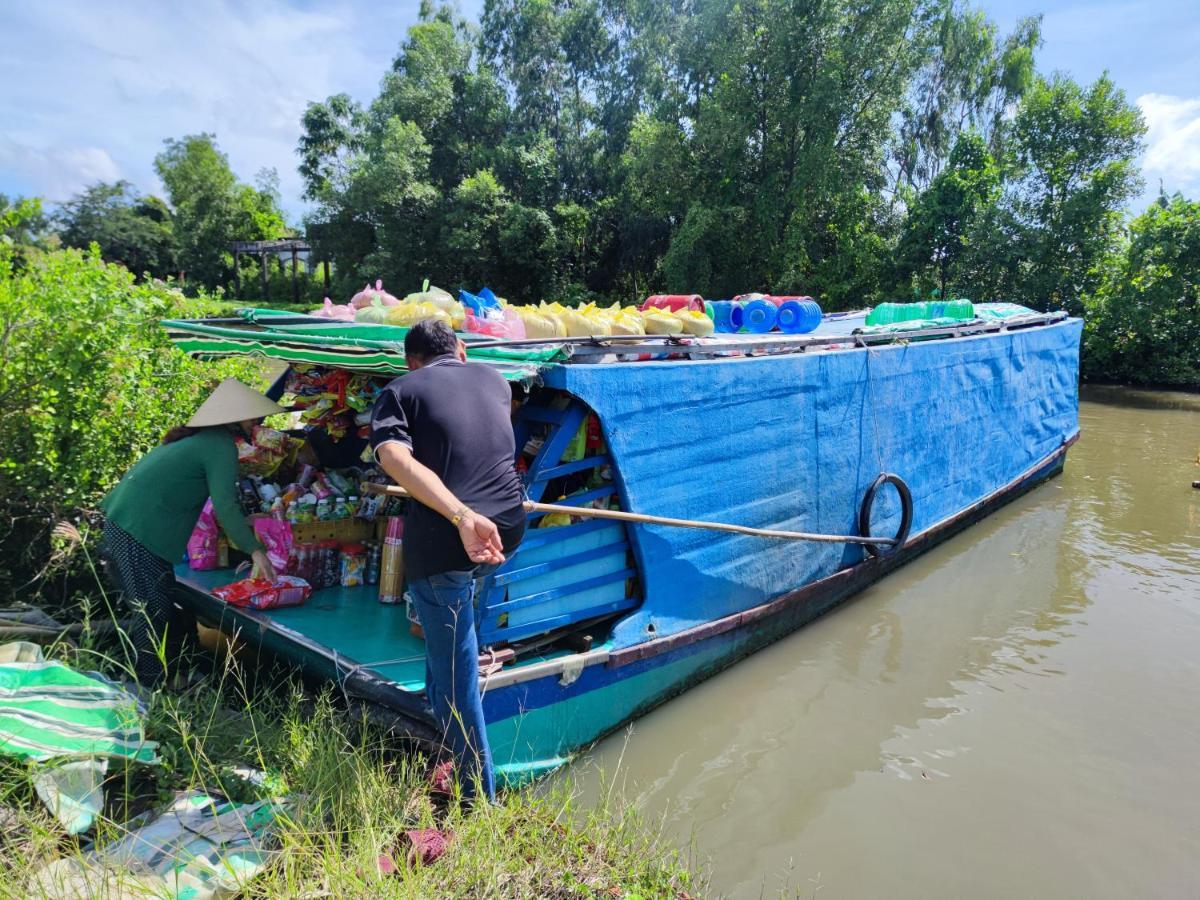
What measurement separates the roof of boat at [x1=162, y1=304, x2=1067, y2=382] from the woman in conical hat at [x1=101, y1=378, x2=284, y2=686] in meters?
0.46

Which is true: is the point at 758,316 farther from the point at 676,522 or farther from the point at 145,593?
the point at 145,593

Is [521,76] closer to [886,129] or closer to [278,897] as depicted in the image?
[886,129]

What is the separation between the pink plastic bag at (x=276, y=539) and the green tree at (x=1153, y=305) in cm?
1886

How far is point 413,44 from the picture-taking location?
28.5 m

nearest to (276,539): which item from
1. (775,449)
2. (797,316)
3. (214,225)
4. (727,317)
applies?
(775,449)

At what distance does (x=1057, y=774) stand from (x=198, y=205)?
45.9m

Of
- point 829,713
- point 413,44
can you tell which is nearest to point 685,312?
point 829,713

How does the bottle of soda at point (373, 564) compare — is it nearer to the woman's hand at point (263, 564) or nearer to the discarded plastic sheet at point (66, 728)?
→ the woman's hand at point (263, 564)

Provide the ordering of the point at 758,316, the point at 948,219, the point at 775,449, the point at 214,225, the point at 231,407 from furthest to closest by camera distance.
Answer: the point at 214,225 < the point at 948,219 < the point at 758,316 < the point at 775,449 < the point at 231,407

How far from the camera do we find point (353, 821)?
2.78m

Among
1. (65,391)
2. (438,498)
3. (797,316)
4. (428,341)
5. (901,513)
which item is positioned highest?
(797,316)

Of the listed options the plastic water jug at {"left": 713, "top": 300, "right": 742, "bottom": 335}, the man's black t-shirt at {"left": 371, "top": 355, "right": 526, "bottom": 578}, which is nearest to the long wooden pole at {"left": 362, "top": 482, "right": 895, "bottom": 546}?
the man's black t-shirt at {"left": 371, "top": 355, "right": 526, "bottom": 578}

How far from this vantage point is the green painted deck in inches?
136

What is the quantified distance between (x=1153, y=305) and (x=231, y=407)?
63.2 ft
